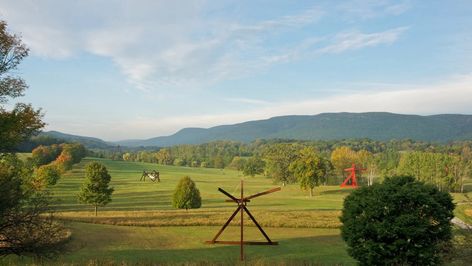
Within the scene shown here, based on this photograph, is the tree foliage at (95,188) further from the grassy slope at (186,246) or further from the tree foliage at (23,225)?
the tree foliage at (23,225)

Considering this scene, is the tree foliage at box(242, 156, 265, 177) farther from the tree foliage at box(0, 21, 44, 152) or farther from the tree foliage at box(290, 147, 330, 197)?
the tree foliage at box(0, 21, 44, 152)

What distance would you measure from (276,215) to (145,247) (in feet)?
73.7

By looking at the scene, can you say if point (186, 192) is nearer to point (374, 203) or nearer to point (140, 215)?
point (140, 215)

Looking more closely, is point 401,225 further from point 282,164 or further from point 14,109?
point 282,164

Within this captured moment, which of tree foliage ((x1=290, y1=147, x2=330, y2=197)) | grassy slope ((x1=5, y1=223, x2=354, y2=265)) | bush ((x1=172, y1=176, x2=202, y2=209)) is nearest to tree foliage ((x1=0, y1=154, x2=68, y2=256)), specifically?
grassy slope ((x1=5, y1=223, x2=354, y2=265))

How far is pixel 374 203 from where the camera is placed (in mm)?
22594

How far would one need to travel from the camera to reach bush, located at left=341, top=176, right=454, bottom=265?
21.6 meters

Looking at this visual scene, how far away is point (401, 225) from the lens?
2167 centimetres

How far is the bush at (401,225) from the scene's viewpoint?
21609 mm

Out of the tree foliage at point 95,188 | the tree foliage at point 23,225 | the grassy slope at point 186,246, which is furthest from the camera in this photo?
the tree foliage at point 95,188

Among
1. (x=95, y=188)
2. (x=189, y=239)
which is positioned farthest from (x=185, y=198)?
(x=189, y=239)

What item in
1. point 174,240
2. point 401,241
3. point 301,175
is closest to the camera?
point 401,241

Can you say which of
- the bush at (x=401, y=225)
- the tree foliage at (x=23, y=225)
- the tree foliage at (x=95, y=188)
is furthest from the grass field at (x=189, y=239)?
the tree foliage at (x=95, y=188)

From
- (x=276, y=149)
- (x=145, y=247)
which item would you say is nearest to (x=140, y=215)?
(x=145, y=247)
